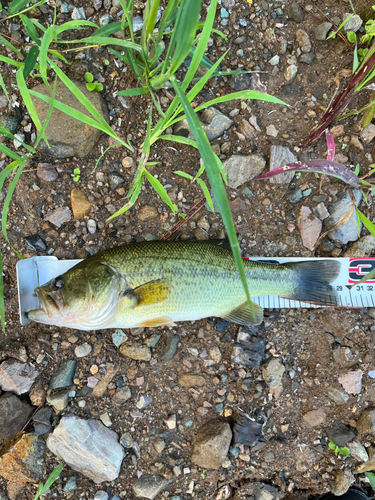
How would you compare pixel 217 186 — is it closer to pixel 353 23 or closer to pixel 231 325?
pixel 231 325

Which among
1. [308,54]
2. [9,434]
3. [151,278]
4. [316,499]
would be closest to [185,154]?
[151,278]

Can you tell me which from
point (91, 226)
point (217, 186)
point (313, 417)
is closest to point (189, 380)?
point (313, 417)

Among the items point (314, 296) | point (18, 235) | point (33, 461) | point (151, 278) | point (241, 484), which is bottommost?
point (241, 484)

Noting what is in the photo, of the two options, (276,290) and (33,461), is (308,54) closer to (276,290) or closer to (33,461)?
(276,290)

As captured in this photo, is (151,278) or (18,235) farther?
(18,235)

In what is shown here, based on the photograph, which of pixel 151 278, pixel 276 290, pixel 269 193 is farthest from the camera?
pixel 269 193

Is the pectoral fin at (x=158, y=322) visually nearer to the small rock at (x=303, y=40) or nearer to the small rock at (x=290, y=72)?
the small rock at (x=290, y=72)
